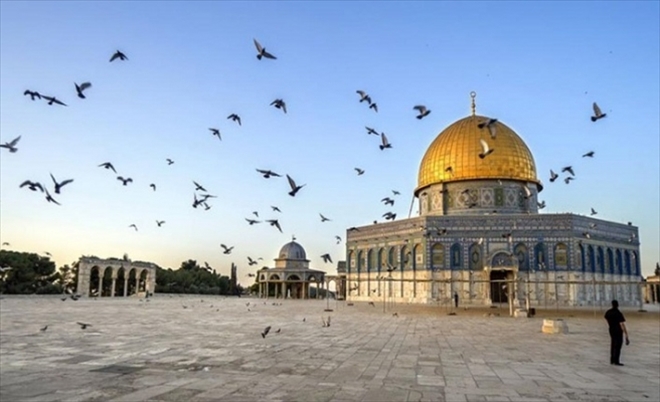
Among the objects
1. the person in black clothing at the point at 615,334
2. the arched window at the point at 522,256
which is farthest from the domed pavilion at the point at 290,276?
the person in black clothing at the point at 615,334

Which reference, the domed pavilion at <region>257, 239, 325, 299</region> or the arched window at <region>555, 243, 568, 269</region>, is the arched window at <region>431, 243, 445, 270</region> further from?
the domed pavilion at <region>257, 239, 325, 299</region>

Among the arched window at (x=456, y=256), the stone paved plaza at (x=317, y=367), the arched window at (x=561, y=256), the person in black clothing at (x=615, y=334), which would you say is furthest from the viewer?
the arched window at (x=456, y=256)

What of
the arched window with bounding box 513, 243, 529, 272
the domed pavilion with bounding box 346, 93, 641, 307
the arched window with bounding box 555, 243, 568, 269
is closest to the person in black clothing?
the domed pavilion with bounding box 346, 93, 641, 307

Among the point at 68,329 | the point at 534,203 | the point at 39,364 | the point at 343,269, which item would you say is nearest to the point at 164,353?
the point at 39,364

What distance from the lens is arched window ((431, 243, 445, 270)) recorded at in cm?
4056

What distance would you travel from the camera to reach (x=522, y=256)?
129 feet

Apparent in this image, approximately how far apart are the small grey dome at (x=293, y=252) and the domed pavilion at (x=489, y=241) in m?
22.1

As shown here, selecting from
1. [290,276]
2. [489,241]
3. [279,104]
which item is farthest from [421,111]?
[290,276]

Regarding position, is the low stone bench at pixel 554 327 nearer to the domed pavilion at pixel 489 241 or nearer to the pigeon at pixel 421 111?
the pigeon at pixel 421 111

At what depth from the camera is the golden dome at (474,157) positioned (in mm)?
42625

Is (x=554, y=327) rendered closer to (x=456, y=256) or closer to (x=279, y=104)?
(x=279, y=104)

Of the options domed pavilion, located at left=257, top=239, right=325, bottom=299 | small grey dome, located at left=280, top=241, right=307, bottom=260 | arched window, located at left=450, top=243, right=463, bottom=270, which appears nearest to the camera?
arched window, located at left=450, top=243, right=463, bottom=270

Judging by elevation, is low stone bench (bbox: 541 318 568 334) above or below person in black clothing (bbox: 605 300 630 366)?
below

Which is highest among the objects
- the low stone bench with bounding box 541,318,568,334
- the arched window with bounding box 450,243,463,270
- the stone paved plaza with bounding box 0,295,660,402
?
the arched window with bounding box 450,243,463,270
